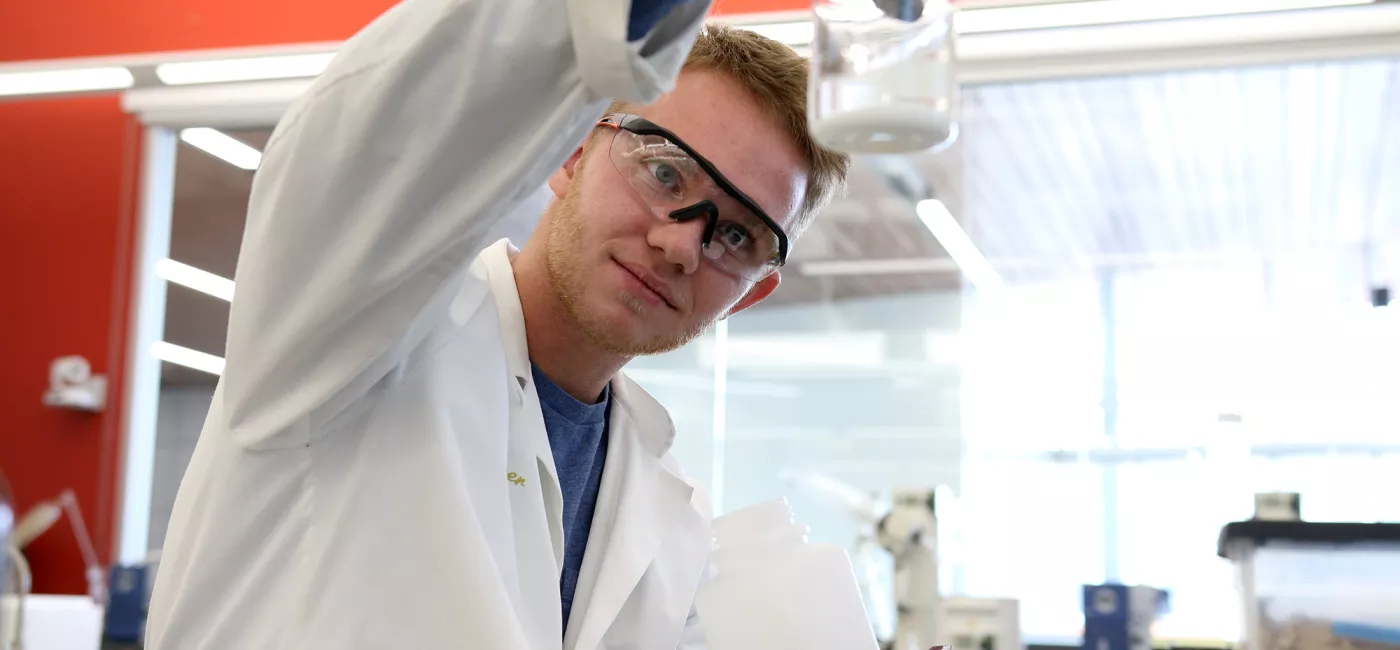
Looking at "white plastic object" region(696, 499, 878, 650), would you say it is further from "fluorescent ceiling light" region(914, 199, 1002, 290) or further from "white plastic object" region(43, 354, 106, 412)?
"white plastic object" region(43, 354, 106, 412)

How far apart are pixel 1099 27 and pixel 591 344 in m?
2.59

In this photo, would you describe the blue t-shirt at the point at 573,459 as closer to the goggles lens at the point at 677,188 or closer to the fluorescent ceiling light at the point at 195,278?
the goggles lens at the point at 677,188

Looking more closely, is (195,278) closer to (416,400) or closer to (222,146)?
(222,146)

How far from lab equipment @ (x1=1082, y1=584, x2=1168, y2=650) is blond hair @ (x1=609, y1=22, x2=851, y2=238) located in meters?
1.44

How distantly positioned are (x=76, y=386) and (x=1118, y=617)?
11.3 feet

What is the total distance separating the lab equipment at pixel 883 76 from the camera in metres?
0.88

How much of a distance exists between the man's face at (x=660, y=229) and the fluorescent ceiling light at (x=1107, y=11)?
6.81ft

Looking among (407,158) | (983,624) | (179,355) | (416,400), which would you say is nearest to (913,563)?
(983,624)

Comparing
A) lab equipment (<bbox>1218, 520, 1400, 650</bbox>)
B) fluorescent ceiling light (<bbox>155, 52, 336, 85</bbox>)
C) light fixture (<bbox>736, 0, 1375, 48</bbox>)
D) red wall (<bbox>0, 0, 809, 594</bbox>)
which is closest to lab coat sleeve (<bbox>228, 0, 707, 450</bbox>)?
lab equipment (<bbox>1218, 520, 1400, 650</bbox>)

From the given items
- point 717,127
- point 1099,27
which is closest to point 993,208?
point 1099,27

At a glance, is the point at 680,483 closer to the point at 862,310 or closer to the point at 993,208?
the point at 862,310

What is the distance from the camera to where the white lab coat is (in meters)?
0.86

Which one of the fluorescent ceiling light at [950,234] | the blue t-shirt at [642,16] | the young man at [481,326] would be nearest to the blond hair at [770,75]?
the young man at [481,326]

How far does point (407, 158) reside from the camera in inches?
34.8
